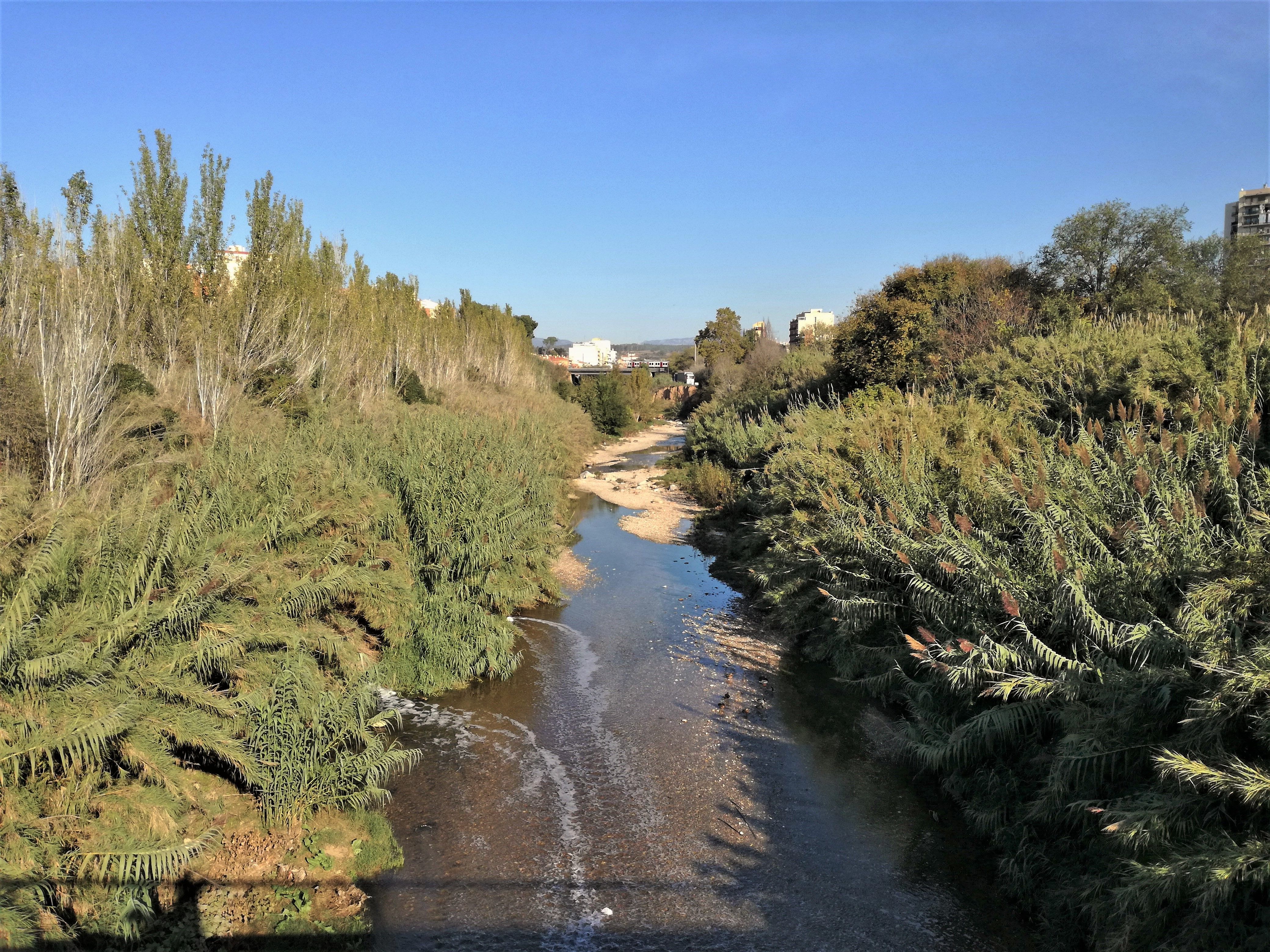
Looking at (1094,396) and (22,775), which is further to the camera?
(1094,396)

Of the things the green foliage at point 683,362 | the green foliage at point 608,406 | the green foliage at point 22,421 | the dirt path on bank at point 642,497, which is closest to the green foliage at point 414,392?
the dirt path on bank at point 642,497

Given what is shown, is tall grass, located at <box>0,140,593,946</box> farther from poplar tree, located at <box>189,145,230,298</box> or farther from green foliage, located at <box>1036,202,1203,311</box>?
green foliage, located at <box>1036,202,1203,311</box>

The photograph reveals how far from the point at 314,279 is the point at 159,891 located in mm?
22559

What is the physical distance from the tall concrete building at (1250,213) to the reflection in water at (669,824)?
2486 inches

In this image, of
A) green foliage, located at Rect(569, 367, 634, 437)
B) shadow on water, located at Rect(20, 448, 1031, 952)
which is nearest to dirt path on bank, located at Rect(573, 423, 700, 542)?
green foliage, located at Rect(569, 367, 634, 437)

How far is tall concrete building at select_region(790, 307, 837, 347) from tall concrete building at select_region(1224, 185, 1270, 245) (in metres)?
29.9

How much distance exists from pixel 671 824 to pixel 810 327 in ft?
175

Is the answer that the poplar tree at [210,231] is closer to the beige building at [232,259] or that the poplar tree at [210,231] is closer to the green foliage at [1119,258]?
the beige building at [232,259]

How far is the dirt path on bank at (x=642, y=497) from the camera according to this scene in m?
28.5

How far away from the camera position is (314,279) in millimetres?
25781

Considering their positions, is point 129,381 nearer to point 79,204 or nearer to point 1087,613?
point 79,204

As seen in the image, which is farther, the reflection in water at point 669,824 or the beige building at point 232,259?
the beige building at point 232,259

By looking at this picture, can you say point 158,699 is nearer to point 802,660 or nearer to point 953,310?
point 802,660

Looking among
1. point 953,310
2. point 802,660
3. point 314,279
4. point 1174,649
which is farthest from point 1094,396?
point 314,279
